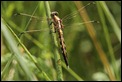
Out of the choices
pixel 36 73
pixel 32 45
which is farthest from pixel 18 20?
pixel 36 73

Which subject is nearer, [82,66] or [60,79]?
[60,79]

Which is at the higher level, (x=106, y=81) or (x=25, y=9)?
(x=25, y=9)

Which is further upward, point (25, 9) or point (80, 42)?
point (25, 9)

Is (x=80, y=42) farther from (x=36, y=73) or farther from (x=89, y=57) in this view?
(x=36, y=73)

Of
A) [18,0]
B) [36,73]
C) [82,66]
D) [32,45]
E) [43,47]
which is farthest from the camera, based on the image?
[82,66]

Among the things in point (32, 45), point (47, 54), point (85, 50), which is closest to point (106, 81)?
point (47, 54)

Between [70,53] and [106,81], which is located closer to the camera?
[106,81]

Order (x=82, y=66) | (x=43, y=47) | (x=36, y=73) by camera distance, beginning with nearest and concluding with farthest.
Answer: (x=36, y=73)
(x=43, y=47)
(x=82, y=66)

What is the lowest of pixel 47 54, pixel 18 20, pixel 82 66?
pixel 82 66

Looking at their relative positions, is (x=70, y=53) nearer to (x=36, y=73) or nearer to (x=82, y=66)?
(x=82, y=66)
